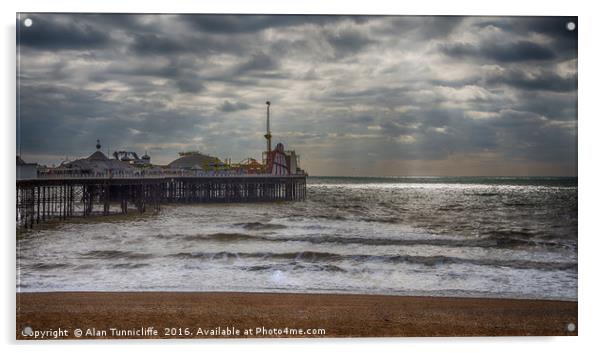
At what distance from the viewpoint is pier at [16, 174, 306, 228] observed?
5.54 meters

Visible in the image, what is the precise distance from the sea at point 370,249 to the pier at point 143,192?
303mm

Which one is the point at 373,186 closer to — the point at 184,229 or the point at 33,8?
the point at 184,229

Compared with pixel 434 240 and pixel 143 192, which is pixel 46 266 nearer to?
pixel 143 192

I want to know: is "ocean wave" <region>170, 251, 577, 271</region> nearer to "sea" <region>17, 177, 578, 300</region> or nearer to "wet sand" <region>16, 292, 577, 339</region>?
"sea" <region>17, 177, 578, 300</region>

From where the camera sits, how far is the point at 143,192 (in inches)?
246

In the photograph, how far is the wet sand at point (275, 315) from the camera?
4766 millimetres

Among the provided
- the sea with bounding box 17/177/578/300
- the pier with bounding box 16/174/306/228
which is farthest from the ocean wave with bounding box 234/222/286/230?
the pier with bounding box 16/174/306/228

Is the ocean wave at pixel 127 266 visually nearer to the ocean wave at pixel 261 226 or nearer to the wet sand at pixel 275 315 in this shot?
the wet sand at pixel 275 315

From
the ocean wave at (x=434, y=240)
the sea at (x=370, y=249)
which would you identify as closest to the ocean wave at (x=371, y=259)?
the sea at (x=370, y=249)

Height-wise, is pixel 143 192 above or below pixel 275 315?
above

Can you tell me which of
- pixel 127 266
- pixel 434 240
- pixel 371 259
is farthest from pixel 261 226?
pixel 434 240

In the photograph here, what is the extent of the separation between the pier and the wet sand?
103 centimetres

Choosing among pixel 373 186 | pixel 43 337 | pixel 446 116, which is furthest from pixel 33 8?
pixel 446 116

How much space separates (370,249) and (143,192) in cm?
284
